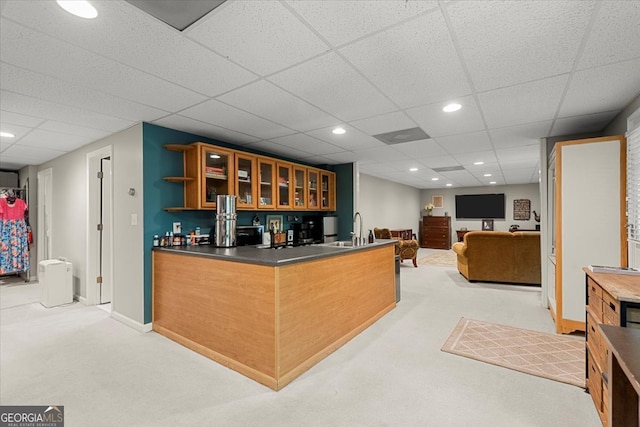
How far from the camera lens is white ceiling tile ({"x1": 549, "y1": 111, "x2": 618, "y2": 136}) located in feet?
10.5

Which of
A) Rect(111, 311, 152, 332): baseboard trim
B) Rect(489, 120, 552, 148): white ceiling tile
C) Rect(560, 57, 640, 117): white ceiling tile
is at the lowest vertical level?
Rect(111, 311, 152, 332): baseboard trim

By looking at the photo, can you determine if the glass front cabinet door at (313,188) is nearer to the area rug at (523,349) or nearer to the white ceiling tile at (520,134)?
the white ceiling tile at (520,134)

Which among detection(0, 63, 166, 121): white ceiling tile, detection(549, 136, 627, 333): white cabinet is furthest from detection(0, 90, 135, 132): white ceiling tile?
detection(549, 136, 627, 333): white cabinet

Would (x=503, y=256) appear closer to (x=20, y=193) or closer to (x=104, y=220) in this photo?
(x=104, y=220)

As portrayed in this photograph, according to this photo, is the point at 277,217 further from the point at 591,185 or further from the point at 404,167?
the point at 591,185

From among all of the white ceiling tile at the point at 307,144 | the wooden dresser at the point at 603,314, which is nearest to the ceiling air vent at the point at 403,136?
the white ceiling tile at the point at 307,144

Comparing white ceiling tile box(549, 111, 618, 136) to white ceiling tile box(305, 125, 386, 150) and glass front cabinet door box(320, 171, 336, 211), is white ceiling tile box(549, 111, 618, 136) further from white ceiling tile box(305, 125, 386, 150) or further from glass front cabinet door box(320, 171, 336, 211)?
glass front cabinet door box(320, 171, 336, 211)

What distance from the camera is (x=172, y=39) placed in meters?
1.78

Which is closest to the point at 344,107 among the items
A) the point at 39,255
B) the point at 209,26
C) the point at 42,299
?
the point at 209,26

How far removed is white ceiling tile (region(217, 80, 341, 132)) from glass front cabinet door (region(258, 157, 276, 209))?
938mm

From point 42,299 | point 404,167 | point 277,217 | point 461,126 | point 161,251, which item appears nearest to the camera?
point 161,251

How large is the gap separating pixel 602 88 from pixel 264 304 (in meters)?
3.22

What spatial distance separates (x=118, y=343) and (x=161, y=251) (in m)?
0.96

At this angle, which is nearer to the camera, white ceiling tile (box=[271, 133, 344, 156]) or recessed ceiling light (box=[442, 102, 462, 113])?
recessed ceiling light (box=[442, 102, 462, 113])
